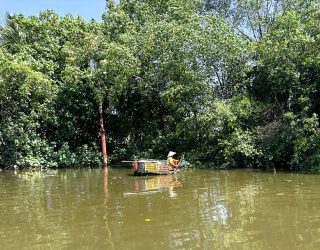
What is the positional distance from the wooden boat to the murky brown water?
1.56 meters

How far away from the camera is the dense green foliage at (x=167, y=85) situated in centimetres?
1722

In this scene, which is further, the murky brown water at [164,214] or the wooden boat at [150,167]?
the wooden boat at [150,167]

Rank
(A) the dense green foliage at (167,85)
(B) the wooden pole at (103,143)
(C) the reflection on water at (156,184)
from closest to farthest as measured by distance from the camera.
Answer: (C) the reflection on water at (156,184), (A) the dense green foliage at (167,85), (B) the wooden pole at (103,143)

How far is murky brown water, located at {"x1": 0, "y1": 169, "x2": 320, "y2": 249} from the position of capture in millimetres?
6551

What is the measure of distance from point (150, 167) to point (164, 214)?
23.8 feet

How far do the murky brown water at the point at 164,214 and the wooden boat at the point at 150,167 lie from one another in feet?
5.11

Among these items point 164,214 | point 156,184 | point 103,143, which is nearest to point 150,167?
point 156,184

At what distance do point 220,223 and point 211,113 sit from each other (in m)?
11.5

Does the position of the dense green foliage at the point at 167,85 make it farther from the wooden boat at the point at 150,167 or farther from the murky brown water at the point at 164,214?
the murky brown water at the point at 164,214

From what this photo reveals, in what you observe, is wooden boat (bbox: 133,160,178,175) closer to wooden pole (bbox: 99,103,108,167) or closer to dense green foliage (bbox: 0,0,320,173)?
dense green foliage (bbox: 0,0,320,173)

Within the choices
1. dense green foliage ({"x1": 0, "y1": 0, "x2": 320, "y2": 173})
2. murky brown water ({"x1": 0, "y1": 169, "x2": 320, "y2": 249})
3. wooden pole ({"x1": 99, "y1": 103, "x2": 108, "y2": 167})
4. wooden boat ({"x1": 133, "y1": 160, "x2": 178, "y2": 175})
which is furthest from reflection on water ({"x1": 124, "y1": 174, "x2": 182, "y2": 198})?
wooden pole ({"x1": 99, "y1": 103, "x2": 108, "y2": 167})

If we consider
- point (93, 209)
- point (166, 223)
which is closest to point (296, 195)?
point (166, 223)

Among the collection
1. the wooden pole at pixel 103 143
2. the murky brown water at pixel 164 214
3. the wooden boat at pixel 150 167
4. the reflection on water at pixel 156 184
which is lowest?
the murky brown water at pixel 164 214

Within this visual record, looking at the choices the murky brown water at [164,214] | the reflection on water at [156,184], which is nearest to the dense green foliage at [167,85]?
the reflection on water at [156,184]
